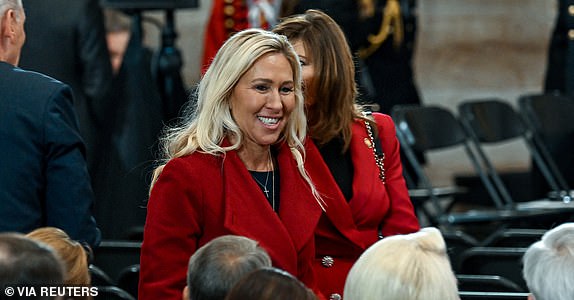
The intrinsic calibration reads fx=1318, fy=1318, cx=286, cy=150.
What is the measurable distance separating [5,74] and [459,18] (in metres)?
6.67

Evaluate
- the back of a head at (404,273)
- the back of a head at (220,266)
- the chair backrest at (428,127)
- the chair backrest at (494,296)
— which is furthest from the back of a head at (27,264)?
the chair backrest at (428,127)

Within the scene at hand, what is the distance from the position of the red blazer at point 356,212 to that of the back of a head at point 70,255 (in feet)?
3.29

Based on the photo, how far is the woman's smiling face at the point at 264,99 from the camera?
3.75 meters

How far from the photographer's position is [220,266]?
2.98 meters

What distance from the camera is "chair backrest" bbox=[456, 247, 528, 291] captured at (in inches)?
207

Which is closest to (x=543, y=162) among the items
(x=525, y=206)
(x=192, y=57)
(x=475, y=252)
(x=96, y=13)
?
(x=525, y=206)

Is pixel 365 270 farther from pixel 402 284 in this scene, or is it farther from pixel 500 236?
pixel 500 236

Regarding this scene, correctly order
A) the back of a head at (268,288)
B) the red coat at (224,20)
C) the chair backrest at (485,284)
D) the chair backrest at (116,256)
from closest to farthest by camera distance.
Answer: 1. the back of a head at (268,288)
2. the chair backrest at (485,284)
3. the chair backrest at (116,256)
4. the red coat at (224,20)

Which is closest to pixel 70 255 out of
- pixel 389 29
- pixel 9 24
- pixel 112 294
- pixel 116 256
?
pixel 9 24

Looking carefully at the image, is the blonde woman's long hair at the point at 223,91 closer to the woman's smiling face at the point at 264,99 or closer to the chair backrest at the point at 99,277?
the woman's smiling face at the point at 264,99

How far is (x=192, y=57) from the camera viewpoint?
945 cm

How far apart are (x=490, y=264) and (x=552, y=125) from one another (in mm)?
2226

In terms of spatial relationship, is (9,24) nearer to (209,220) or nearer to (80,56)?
(209,220)

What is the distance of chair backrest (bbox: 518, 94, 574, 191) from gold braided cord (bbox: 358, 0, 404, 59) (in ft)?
4.60
